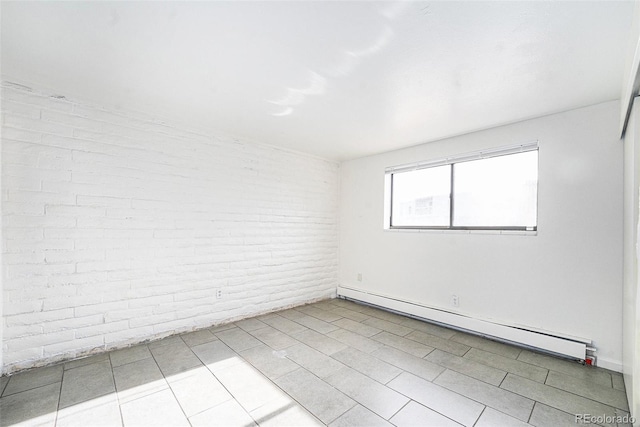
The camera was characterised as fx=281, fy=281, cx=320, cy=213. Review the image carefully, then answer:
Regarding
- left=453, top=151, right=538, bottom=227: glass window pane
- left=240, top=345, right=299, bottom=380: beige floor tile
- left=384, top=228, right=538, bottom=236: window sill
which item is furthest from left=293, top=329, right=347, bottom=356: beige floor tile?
left=453, top=151, right=538, bottom=227: glass window pane

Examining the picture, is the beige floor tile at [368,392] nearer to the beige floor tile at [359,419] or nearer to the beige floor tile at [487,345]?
the beige floor tile at [359,419]

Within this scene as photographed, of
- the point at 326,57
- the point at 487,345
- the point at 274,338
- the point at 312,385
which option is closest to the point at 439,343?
the point at 487,345

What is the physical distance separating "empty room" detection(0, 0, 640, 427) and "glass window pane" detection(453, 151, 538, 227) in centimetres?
2

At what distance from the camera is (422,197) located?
150 inches

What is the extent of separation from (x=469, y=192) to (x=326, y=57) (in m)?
2.41

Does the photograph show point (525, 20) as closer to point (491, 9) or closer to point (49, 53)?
point (491, 9)

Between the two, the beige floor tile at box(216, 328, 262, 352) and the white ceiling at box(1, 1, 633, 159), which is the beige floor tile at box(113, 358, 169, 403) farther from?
the white ceiling at box(1, 1, 633, 159)

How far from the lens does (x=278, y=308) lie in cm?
393

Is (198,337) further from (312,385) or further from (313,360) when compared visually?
(312,385)

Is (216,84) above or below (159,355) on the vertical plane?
above

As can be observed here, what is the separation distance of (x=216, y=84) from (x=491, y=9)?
1.85 meters

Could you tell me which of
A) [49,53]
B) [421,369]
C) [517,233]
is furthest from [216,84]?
[517,233]

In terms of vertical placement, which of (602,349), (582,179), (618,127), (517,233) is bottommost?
(602,349)

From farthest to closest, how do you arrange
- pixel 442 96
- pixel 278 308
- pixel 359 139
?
1. pixel 278 308
2. pixel 359 139
3. pixel 442 96
